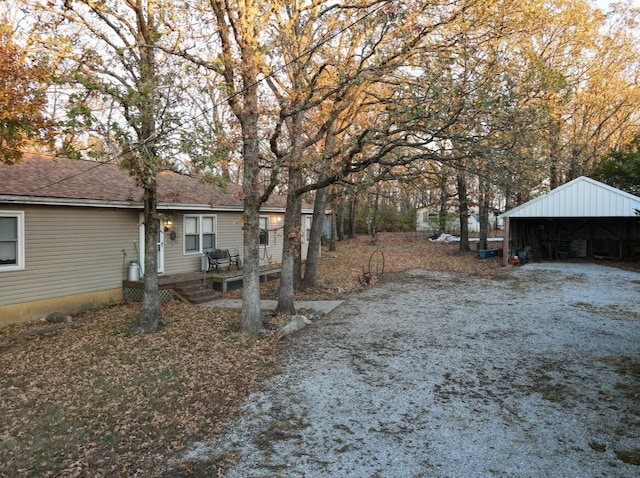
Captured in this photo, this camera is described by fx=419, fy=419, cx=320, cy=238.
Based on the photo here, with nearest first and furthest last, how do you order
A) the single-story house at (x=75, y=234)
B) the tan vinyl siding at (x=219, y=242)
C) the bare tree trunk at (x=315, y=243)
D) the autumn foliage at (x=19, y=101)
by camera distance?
1. the autumn foliage at (x=19, y=101)
2. the single-story house at (x=75, y=234)
3. the tan vinyl siding at (x=219, y=242)
4. the bare tree trunk at (x=315, y=243)

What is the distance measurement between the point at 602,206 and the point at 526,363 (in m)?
14.5

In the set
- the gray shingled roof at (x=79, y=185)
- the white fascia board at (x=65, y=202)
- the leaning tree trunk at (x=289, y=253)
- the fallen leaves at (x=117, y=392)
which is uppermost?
the gray shingled roof at (x=79, y=185)

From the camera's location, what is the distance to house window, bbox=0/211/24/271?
9.12 metres

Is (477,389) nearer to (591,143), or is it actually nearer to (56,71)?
(56,71)

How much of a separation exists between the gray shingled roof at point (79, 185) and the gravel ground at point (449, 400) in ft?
13.7

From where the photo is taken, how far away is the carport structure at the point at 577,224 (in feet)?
58.2

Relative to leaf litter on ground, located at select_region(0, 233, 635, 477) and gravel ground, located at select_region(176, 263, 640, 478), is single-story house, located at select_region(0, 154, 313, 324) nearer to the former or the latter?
leaf litter on ground, located at select_region(0, 233, 635, 477)

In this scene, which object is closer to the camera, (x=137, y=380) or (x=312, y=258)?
(x=137, y=380)

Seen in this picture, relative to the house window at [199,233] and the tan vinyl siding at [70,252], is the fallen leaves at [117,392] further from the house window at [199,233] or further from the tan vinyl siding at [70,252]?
the house window at [199,233]

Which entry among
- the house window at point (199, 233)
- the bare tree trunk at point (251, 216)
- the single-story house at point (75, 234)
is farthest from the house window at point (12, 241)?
the bare tree trunk at point (251, 216)

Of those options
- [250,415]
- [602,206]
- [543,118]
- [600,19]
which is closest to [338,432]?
[250,415]

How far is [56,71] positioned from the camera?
23.7 ft

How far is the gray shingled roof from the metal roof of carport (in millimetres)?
13352

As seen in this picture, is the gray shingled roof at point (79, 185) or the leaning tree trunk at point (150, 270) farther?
the gray shingled roof at point (79, 185)
